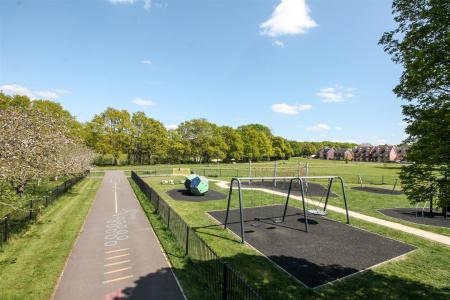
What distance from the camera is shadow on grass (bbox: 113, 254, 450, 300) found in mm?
8156

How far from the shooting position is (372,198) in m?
25.4

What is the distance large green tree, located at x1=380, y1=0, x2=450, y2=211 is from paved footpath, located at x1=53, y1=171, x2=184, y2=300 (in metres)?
8.16

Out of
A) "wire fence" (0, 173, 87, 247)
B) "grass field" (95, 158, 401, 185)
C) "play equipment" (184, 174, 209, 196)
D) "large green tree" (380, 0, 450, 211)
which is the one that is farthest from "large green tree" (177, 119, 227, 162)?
"large green tree" (380, 0, 450, 211)

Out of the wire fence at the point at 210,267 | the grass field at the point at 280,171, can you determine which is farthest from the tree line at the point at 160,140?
the wire fence at the point at 210,267

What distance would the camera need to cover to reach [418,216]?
1886 centimetres

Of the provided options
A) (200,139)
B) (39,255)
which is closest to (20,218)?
(39,255)

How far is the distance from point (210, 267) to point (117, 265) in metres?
3.63

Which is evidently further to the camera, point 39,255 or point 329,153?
point 329,153

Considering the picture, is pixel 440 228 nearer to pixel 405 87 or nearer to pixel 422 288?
pixel 422 288

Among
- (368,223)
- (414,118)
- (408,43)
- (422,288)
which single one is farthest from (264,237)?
→ (408,43)

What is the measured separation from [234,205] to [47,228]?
12552 millimetres

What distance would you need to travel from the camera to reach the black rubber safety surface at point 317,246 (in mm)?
10039

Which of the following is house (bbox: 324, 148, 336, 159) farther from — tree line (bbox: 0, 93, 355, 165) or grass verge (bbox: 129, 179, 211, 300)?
grass verge (bbox: 129, 179, 211, 300)

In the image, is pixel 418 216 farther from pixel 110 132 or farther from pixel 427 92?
pixel 110 132
